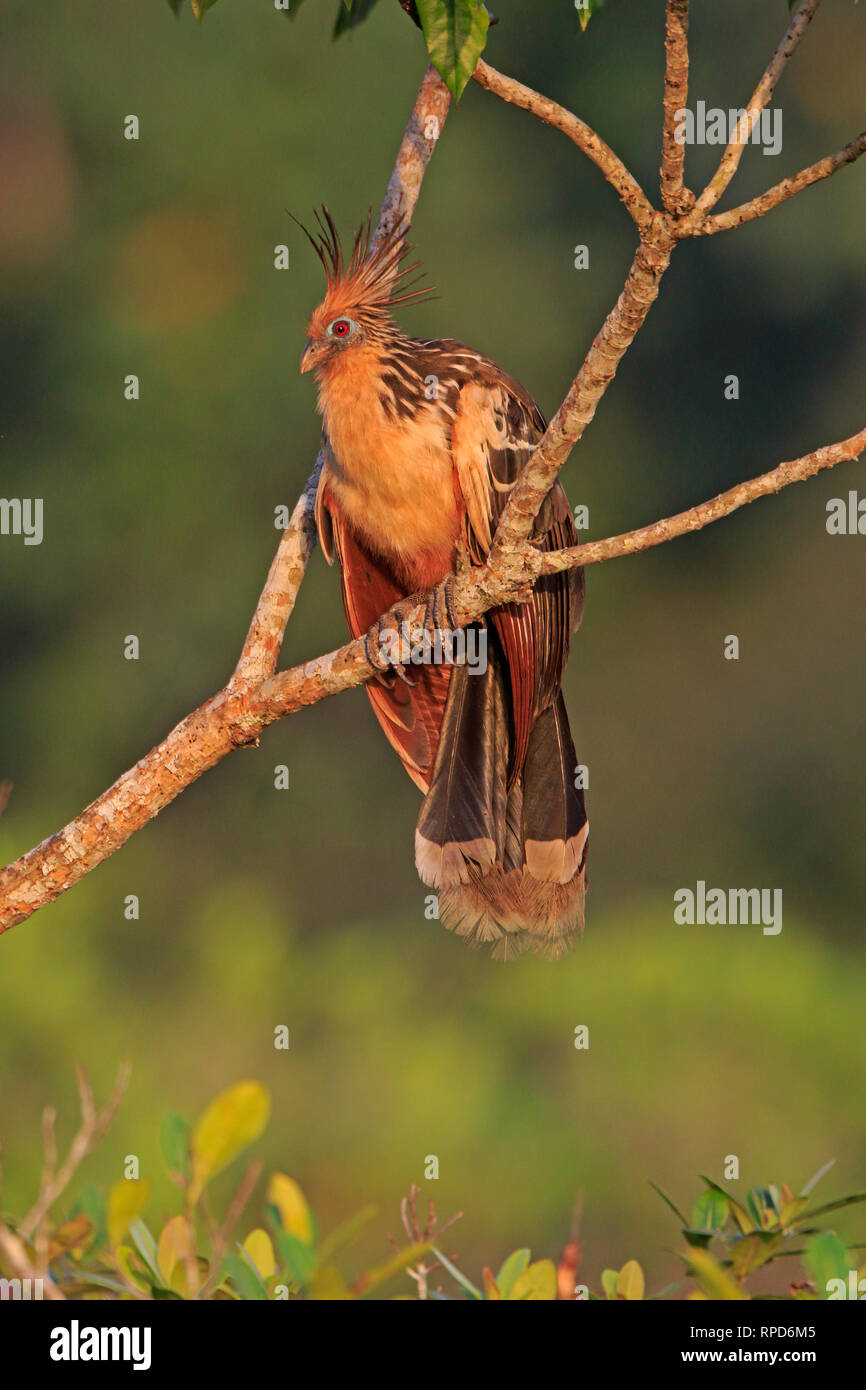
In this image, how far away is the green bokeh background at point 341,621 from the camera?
7953 millimetres

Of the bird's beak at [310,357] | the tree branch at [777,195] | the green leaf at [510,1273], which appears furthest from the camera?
the bird's beak at [310,357]

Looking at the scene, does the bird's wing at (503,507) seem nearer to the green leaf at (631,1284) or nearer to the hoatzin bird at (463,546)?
the hoatzin bird at (463,546)

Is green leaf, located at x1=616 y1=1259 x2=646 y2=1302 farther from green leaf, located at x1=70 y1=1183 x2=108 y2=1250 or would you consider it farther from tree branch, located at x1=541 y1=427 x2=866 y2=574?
tree branch, located at x1=541 y1=427 x2=866 y2=574

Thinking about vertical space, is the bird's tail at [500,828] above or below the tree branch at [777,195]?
below

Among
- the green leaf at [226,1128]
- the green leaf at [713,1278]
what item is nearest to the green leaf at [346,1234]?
the green leaf at [226,1128]

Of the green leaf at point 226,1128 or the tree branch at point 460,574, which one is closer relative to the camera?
the green leaf at point 226,1128

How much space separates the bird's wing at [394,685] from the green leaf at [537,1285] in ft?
4.51

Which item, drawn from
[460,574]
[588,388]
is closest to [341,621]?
[460,574]

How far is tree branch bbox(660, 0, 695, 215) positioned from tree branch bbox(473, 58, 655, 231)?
1.3 inches

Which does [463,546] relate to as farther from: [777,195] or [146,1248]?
[146,1248]

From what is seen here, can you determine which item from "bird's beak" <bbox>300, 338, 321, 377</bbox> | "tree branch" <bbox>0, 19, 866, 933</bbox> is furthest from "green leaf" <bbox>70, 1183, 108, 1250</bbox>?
"bird's beak" <bbox>300, 338, 321, 377</bbox>

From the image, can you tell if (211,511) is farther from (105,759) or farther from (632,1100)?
(632,1100)

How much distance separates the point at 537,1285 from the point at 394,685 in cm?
148

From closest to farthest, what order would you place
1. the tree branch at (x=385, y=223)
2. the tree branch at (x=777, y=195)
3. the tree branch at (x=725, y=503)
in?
the tree branch at (x=777, y=195), the tree branch at (x=725, y=503), the tree branch at (x=385, y=223)
